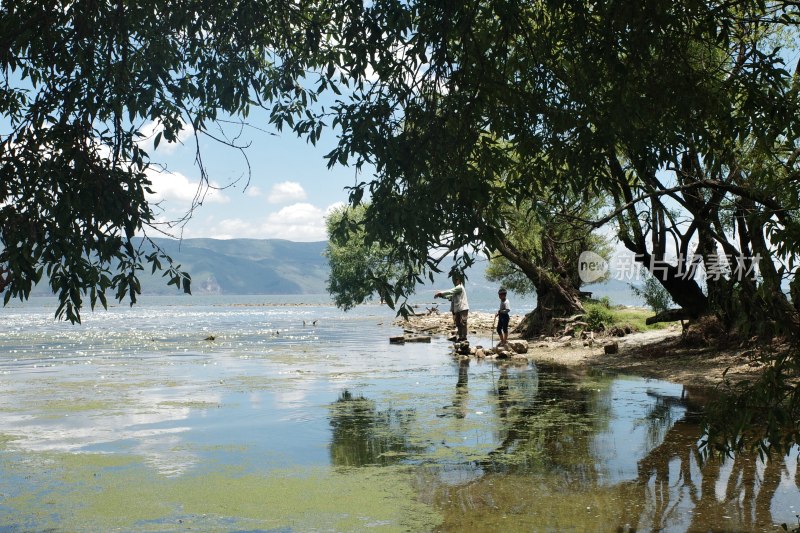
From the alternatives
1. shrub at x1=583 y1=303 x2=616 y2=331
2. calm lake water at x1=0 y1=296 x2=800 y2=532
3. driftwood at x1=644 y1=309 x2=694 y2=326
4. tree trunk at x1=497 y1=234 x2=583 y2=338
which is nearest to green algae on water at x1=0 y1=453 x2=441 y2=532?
calm lake water at x1=0 y1=296 x2=800 y2=532

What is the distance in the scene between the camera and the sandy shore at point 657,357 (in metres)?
16.4

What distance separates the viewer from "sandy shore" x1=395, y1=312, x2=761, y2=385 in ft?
53.7

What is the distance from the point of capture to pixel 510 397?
13.8 meters

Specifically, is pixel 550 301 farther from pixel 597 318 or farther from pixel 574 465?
pixel 574 465

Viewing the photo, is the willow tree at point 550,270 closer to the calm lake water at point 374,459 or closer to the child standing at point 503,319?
the child standing at point 503,319

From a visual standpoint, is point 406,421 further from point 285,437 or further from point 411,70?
point 411,70

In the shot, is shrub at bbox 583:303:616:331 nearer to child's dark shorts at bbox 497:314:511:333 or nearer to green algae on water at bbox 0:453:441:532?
child's dark shorts at bbox 497:314:511:333

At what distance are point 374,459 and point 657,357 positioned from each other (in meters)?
13.0

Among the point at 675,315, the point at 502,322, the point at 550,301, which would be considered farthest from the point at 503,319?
the point at 550,301

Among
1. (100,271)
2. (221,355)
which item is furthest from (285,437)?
(221,355)

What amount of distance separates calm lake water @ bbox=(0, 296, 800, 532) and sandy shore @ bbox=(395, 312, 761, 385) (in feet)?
4.10

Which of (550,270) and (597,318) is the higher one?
(550,270)

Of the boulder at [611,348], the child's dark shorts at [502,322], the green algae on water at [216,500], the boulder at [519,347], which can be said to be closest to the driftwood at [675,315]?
the boulder at [611,348]

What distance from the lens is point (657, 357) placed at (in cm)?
2011
